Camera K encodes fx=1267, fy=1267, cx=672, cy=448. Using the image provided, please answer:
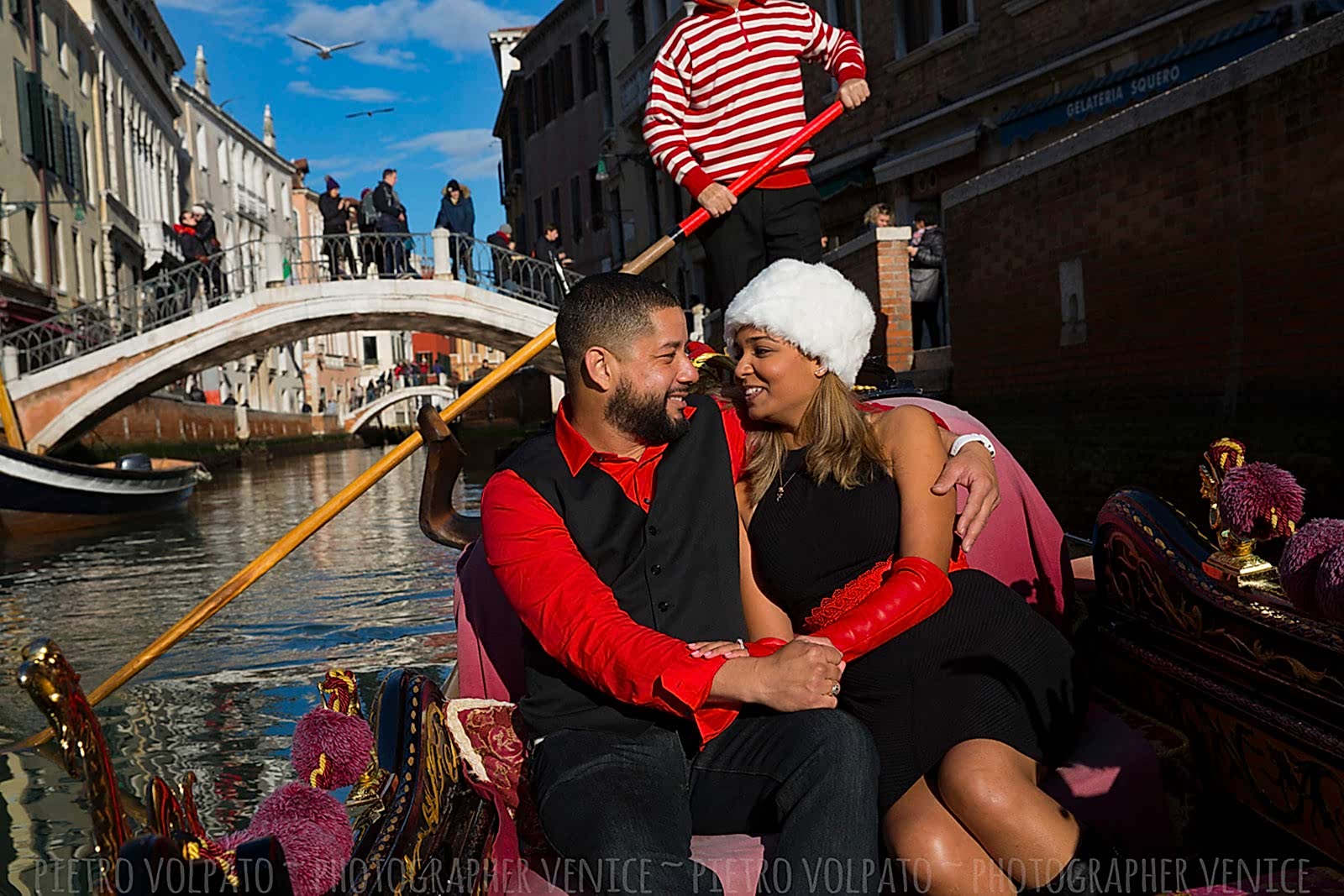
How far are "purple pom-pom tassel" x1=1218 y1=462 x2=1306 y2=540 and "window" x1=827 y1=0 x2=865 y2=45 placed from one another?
8.95 m

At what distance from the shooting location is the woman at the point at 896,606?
1.37 metres

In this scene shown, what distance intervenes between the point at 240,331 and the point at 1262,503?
12.0 m

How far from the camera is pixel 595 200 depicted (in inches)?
757

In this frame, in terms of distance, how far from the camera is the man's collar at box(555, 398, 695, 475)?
5.14 feet

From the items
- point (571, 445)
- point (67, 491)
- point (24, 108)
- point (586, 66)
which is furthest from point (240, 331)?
point (571, 445)

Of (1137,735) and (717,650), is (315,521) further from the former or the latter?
(1137,735)

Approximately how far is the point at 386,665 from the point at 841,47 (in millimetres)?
2207

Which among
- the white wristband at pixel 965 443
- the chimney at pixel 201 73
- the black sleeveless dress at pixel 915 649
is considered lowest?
the black sleeveless dress at pixel 915 649

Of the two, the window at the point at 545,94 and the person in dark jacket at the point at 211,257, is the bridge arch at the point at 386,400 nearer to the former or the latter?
the window at the point at 545,94

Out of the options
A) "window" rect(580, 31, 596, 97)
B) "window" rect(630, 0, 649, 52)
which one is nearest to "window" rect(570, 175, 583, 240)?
"window" rect(580, 31, 596, 97)

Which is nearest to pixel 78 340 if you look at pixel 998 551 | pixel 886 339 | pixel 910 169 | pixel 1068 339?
pixel 910 169

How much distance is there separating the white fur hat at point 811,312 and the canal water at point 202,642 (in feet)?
4.99

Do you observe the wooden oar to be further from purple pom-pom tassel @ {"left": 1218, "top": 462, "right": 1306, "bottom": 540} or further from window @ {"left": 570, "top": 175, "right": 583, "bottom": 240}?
window @ {"left": 570, "top": 175, "right": 583, "bottom": 240}

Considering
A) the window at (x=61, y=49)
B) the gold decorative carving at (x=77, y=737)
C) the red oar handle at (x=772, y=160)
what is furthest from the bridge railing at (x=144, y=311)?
the gold decorative carving at (x=77, y=737)
